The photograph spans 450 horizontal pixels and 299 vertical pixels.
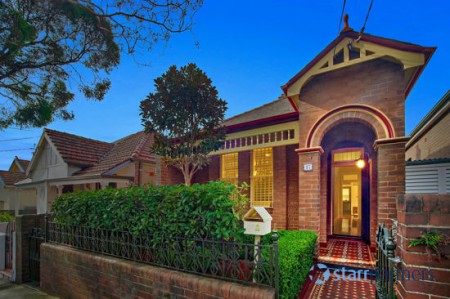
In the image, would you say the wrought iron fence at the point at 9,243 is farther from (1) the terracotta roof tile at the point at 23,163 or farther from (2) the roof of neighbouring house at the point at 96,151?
(1) the terracotta roof tile at the point at 23,163

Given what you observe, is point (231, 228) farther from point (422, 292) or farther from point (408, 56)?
point (408, 56)

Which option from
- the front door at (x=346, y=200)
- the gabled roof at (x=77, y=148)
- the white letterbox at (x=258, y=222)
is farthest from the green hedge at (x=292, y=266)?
the gabled roof at (x=77, y=148)

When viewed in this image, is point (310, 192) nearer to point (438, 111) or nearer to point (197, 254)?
point (197, 254)

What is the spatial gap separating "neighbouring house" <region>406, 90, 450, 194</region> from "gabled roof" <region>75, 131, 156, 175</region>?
1119 centimetres

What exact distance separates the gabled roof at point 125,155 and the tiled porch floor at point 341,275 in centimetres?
984

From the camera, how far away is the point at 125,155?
14.0 m

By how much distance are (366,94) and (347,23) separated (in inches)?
81.7

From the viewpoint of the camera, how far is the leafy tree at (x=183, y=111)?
775cm

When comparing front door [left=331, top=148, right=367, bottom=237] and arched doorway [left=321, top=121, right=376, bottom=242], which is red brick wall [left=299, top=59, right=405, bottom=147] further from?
front door [left=331, top=148, right=367, bottom=237]

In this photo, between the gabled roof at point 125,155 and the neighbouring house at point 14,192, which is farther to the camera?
the neighbouring house at point 14,192

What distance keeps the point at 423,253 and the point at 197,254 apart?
9.56ft

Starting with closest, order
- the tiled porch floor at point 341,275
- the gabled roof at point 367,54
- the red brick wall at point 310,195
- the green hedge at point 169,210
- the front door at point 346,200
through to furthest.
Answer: the green hedge at point 169,210
the tiled porch floor at point 341,275
the gabled roof at point 367,54
the red brick wall at point 310,195
the front door at point 346,200

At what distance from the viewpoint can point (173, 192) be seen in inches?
174

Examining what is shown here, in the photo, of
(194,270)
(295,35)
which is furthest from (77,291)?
(295,35)
